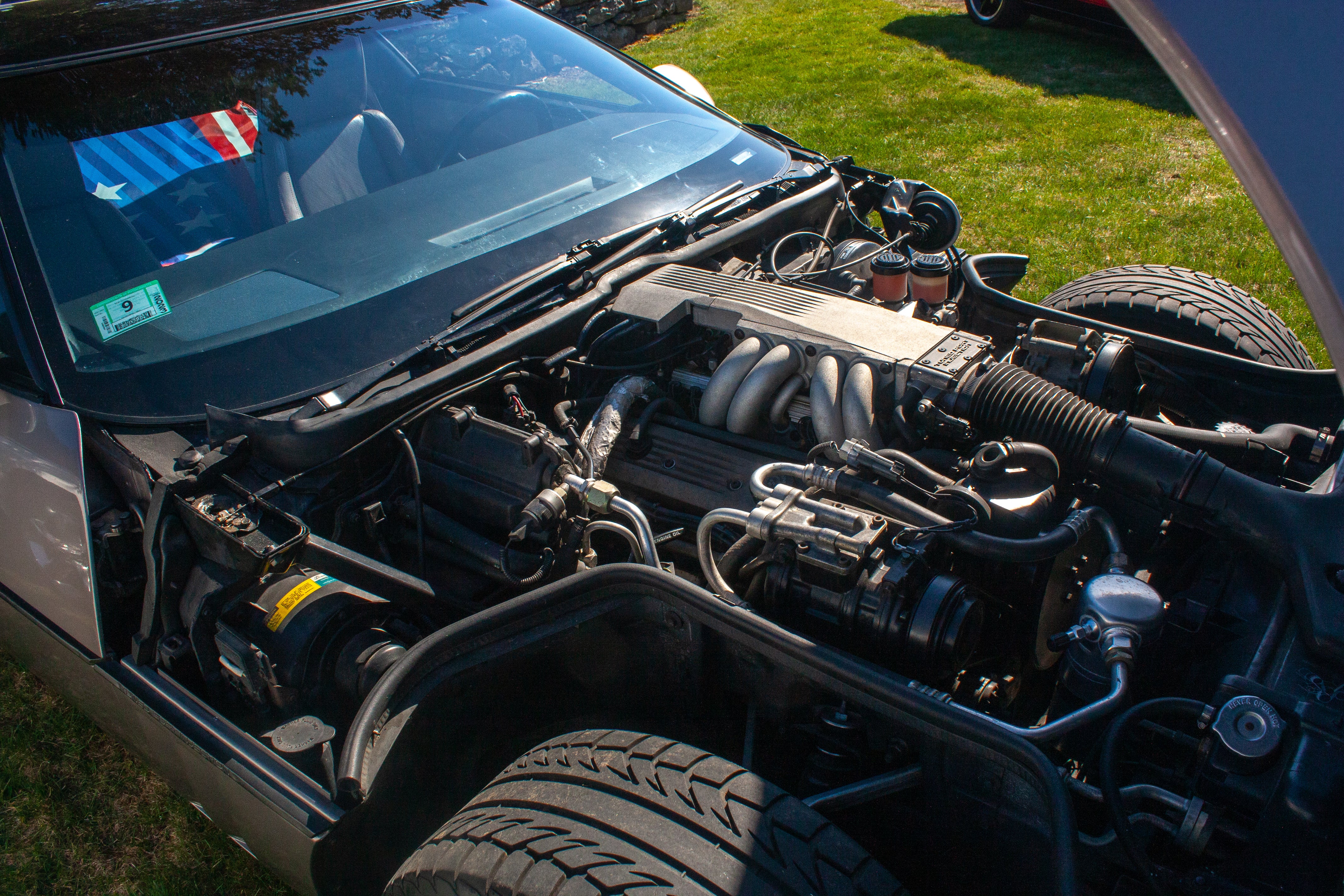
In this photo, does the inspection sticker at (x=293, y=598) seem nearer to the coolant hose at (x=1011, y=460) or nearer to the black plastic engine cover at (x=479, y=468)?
the black plastic engine cover at (x=479, y=468)

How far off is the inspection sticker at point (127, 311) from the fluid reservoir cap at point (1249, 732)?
7.24 feet

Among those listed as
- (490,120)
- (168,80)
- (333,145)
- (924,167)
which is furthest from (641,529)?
(924,167)

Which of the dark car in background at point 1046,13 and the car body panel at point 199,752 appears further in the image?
the dark car in background at point 1046,13

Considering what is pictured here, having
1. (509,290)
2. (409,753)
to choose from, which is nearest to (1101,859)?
(409,753)

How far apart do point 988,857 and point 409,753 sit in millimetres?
947

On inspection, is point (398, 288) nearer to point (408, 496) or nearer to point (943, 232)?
point (408, 496)

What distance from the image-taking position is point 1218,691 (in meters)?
1.31

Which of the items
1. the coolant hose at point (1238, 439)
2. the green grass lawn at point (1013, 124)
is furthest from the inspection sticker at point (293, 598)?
the green grass lawn at point (1013, 124)

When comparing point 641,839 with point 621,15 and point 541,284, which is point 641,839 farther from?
point 621,15

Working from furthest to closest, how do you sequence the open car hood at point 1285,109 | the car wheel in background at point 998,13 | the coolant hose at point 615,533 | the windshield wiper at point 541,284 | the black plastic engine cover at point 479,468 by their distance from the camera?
the car wheel in background at point 998,13 < the windshield wiper at point 541,284 < the black plastic engine cover at point 479,468 < the coolant hose at point 615,533 < the open car hood at point 1285,109

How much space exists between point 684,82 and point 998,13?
24.9 ft

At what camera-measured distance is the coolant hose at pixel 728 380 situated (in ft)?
6.91

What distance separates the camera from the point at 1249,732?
48.3 inches

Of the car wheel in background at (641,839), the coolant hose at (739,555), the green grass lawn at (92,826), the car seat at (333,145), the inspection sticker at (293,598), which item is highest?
the car seat at (333,145)
